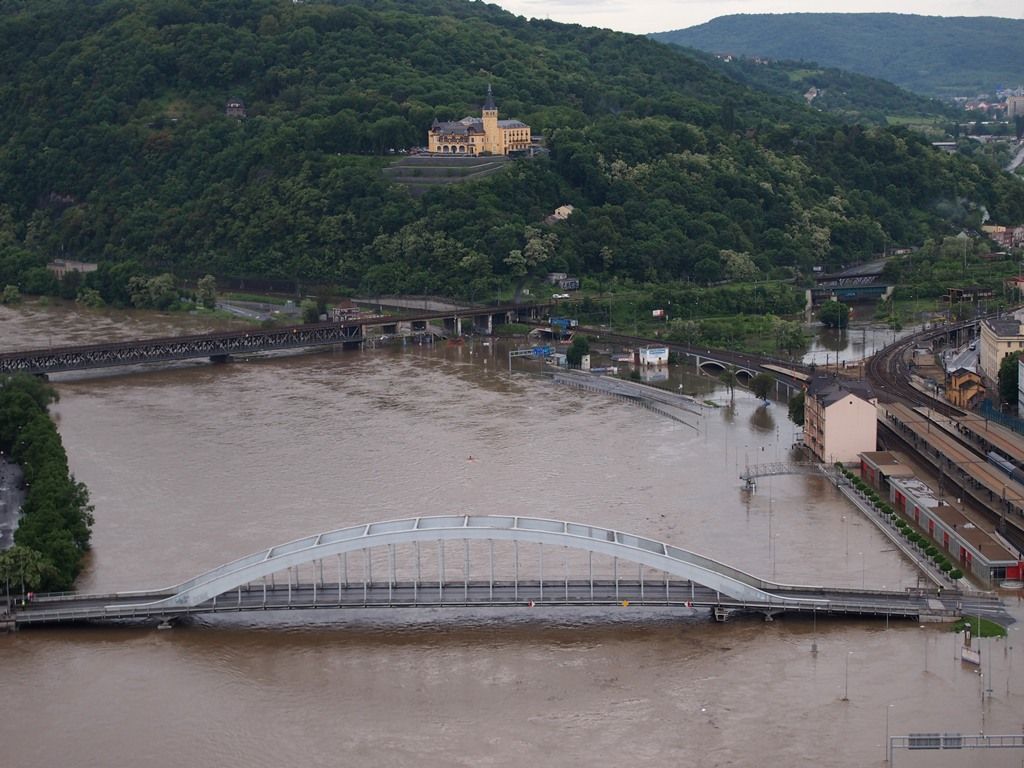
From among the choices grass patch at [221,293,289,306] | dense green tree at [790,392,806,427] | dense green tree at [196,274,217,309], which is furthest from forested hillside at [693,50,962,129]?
dense green tree at [790,392,806,427]

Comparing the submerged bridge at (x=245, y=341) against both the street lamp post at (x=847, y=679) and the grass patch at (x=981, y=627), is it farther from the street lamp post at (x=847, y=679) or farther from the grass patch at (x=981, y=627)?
the grass patch at (x=981, y=627)

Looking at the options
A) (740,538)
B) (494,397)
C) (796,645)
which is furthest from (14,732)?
(494,397)

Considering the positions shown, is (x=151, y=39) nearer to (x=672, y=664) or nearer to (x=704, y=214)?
(x=704, y=214)

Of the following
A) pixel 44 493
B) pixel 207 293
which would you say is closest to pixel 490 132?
pixel 207 293

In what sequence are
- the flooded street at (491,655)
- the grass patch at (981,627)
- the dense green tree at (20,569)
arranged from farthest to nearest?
1. the dense green tree at (20,569)
2. the grass patch at (981,627)
3. the flooded street at (491,655)

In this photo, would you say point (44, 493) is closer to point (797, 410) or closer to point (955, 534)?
point (955, 534)

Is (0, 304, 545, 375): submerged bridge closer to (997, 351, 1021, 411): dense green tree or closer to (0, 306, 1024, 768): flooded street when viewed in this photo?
(0, 306, 1024, 768): flooded street

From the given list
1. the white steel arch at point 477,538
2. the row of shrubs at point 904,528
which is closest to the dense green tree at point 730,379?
the row of shrubs at point 904,528
